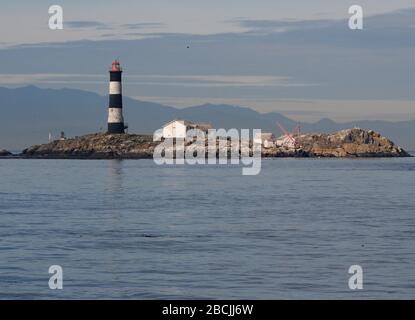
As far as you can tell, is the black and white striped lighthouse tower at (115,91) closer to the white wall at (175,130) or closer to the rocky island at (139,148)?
the rocky island at (139,148)

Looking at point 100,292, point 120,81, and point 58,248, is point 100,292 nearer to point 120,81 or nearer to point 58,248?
point 58,248

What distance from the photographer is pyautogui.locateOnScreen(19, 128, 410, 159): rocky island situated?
16325cm

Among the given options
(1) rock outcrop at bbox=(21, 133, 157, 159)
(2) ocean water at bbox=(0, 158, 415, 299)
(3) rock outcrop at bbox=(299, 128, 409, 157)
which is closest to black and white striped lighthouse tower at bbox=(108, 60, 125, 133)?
(1) rock outcrop at bbox=(21, 133, 157, 159)

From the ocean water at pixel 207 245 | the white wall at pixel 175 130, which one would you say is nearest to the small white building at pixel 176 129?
the white wall at pixel 175 130

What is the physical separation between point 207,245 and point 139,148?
133m

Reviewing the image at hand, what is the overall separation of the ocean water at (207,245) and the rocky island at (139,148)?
102 metres

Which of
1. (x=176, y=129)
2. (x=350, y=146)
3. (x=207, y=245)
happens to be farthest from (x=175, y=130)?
(x=207, y=245)

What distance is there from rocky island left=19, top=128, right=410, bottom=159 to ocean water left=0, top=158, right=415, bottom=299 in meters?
102

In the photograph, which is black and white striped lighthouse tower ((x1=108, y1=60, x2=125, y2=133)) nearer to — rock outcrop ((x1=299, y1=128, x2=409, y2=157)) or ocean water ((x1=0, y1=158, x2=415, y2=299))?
rock outcrop ((x1=299, y1=128, x2=409, y2=157))

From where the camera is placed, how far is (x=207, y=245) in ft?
110

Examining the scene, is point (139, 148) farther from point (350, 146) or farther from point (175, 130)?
point (350, 146)

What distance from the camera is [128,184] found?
77.1m

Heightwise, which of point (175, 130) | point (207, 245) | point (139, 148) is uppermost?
point (175, 130)
